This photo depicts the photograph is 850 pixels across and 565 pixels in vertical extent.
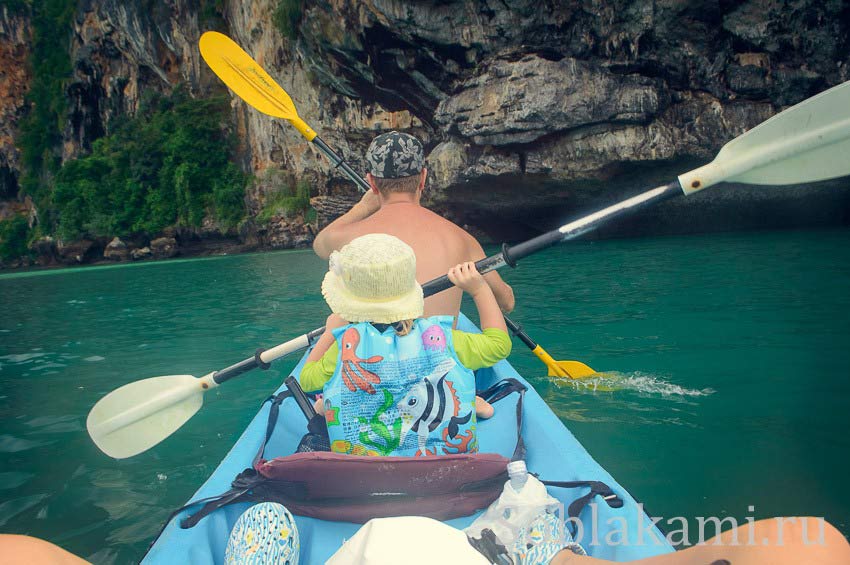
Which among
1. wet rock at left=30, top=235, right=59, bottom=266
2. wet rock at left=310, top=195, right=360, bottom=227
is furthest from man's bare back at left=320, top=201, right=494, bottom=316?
wet rock at left=30, top=235, right=59, bottom=266

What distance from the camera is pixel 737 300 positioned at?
211 inches

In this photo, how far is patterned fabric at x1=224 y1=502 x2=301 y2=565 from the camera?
46.8 inches

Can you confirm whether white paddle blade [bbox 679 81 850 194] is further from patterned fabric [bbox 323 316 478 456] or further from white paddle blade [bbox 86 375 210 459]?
white paddle blade [bbox 86 375 210 459]

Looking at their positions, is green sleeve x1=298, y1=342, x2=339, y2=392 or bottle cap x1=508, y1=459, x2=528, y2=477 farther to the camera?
green sleeve x1=298, y1=342, x2=339, y2=392

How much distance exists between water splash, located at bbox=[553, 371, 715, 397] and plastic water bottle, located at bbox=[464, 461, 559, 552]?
2.19 meters

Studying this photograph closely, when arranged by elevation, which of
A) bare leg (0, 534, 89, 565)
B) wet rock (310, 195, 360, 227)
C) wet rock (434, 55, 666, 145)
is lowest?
bare leg (0, 534, 89, 565)

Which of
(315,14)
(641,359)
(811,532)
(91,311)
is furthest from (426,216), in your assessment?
(315,14)

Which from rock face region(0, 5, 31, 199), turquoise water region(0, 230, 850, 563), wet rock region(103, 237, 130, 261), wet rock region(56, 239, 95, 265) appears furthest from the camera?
rock face region(0, 5, 31, 199)

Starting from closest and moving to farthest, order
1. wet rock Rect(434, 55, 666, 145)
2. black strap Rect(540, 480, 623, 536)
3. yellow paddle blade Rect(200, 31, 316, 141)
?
black strap Rect(540, 480, 623, 536), yellow paddle blade Rect(200, 31, 316, 141), wet rock Rect(434, 55, 666, 145)

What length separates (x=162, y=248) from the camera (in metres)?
20.9

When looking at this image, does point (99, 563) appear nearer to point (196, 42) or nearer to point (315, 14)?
point (315, 14)

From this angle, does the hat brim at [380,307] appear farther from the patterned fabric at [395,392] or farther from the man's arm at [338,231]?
the man's arm at [338,231]

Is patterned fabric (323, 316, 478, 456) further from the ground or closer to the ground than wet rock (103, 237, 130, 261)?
further from the ground

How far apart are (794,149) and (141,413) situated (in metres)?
2.88
